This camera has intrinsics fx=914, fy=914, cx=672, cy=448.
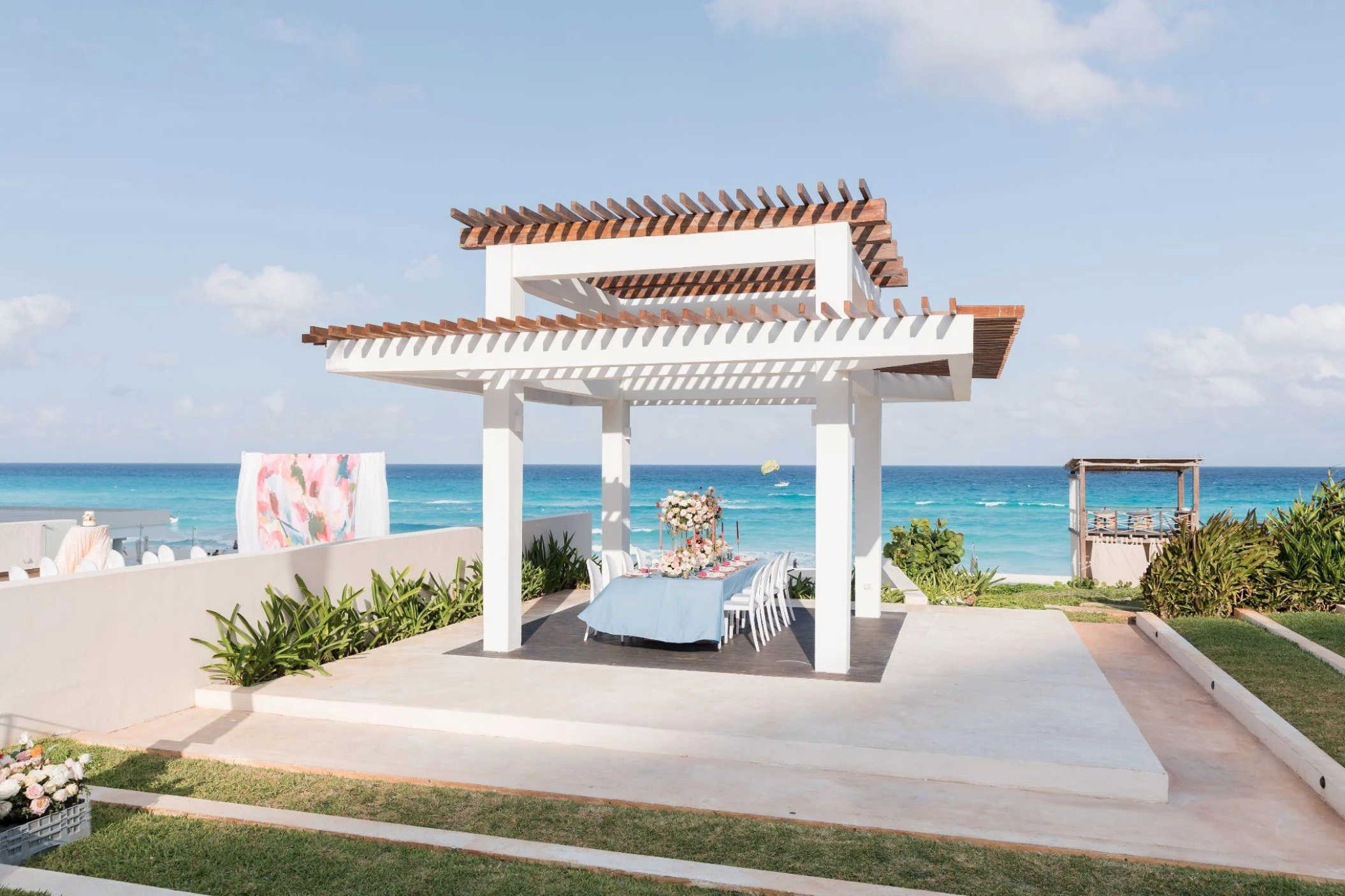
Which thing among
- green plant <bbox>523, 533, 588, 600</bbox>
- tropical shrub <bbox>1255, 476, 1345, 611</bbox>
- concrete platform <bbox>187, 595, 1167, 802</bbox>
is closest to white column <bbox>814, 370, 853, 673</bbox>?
concrete platform <bbox>187, 595, 1167, 802</bbox>

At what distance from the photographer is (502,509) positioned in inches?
328

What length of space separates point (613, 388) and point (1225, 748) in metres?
7.45

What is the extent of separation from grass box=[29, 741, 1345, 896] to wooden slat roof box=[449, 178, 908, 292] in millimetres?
4683

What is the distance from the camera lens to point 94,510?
40.7ft

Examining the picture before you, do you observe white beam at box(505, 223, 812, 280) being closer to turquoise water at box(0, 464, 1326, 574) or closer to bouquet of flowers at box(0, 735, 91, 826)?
bouquet of flowers at box(0, 735, 91, 826)

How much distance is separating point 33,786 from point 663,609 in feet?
16.8

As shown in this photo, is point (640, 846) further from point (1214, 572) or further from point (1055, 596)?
point (1055, 596)

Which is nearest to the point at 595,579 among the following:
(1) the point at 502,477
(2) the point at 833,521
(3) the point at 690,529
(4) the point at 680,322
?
(3) the point at 690,529

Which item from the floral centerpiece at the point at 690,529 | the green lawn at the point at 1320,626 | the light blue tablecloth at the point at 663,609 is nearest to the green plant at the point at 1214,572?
the green lawn at the point at 1320,626

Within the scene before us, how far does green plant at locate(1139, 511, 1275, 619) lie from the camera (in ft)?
36.9

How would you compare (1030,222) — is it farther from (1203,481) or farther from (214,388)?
(1203,481)

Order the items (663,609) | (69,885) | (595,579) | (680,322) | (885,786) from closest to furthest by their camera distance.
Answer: (69,885), (885,786), (680,322), (663,609), (595,579)

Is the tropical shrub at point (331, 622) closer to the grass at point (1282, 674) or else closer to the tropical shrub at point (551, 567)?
the tropical shrub at point (551, 567)

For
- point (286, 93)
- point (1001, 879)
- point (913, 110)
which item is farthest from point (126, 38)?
point (1001, 879)
